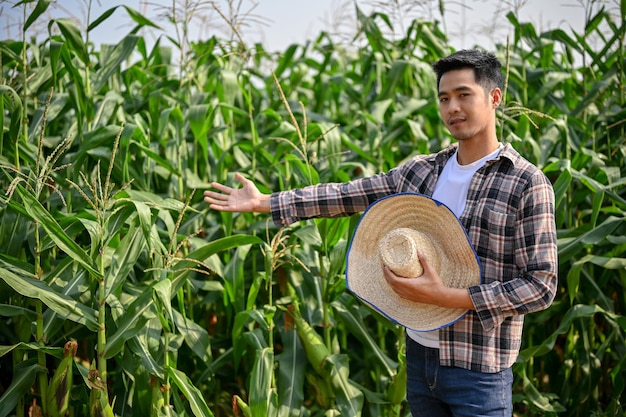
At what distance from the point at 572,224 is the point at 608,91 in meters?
1.10

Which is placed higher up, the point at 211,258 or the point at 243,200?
the point at 243,200

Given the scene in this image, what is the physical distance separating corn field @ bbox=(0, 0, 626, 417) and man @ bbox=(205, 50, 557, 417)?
813 millimetres

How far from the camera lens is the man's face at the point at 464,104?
2.21 meters

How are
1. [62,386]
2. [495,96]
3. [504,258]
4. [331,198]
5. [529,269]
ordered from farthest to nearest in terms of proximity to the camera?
[62,386], [331,198], [495,96], [504,258], [529,269]

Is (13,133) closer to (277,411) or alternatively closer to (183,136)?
(183,136)

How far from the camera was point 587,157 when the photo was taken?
148 inches

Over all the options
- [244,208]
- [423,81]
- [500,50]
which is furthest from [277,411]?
[500,50]

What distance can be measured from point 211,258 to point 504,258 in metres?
1.63

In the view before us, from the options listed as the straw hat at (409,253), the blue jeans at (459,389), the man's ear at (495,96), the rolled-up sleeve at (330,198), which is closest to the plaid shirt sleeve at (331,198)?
the rolled-up sleeve at (330,198)

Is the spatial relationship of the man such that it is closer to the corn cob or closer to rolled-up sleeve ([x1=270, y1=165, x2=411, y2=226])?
rolled-up sleeve ([x1=270, y1=165, x2=411, y2=226])

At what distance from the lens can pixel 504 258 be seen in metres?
2.20

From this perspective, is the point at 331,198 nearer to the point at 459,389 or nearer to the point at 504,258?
the point at 504,258

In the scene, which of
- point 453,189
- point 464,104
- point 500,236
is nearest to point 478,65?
point 464,104

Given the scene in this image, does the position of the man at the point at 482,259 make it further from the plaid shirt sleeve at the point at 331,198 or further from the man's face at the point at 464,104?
the plaid shirt sleeve at the point at 331,198
